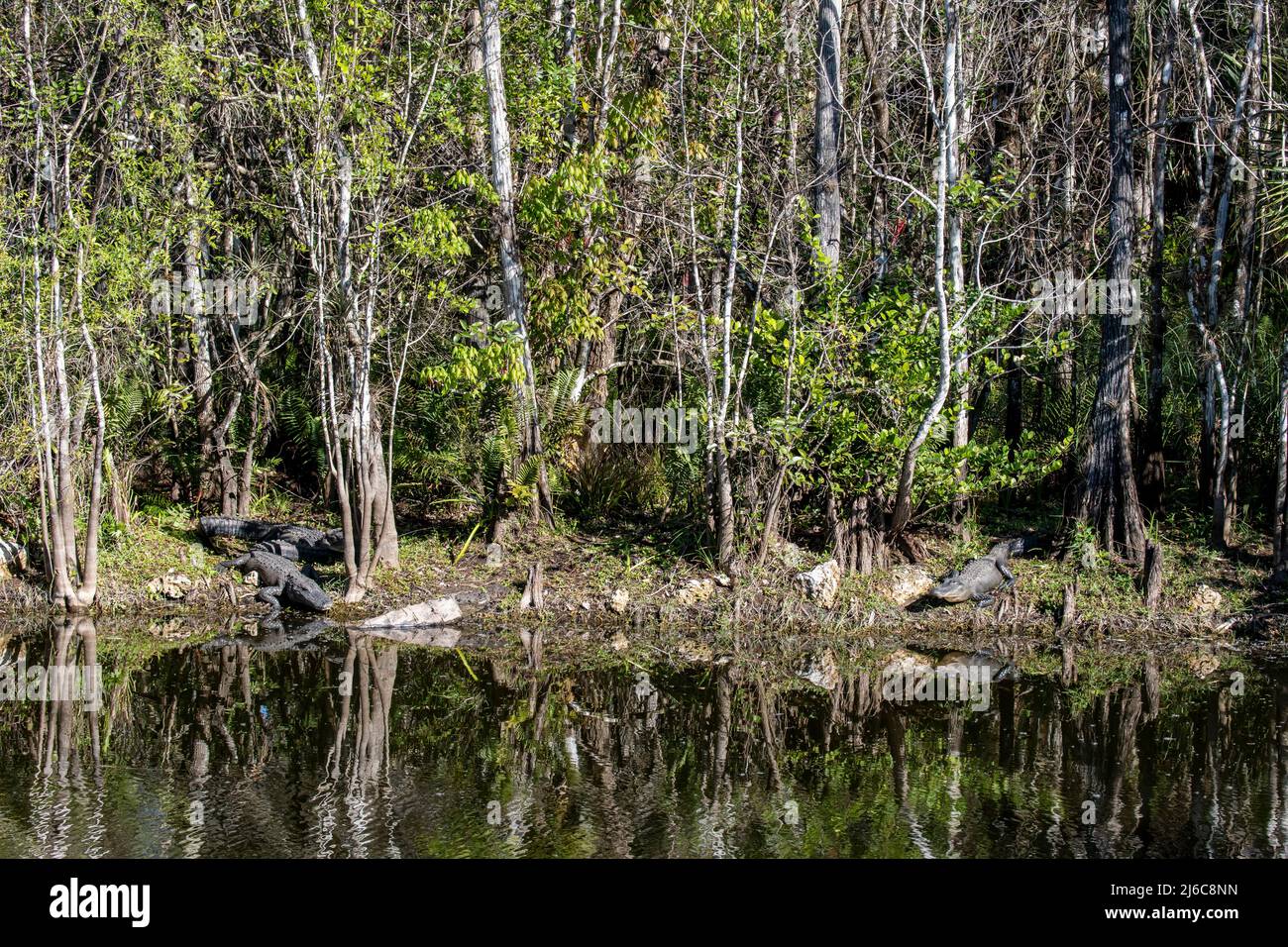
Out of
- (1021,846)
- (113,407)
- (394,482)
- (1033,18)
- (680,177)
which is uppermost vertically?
(1033,18)

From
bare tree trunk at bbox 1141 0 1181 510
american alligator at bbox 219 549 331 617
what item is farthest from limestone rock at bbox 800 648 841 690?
american alligator at bbox 219 549 331 617

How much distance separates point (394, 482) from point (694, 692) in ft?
21.4

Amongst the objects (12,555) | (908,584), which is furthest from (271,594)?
(908,584)

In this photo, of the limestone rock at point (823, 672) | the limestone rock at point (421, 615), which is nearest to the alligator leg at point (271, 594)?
the limestone rock at point (421, 615)

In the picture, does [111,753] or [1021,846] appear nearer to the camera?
[1021,846]

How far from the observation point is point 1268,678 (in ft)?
34.1

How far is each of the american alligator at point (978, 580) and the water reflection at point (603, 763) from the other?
1768 mm

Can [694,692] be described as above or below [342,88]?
below

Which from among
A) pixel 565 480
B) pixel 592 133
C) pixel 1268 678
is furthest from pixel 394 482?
pixel 1268 678

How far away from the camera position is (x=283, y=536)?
13.9 meters

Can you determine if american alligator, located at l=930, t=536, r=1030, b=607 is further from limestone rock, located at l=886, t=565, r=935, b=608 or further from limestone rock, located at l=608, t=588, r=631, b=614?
limestone rock, located at l=608, t=588, r=631, b=614

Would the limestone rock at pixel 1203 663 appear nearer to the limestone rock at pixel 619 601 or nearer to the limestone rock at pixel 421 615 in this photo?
the limestone rock at pixel 619 601

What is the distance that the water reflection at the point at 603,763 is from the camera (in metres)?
7.04
